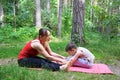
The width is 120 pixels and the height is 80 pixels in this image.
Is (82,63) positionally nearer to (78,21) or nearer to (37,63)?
(37,63)

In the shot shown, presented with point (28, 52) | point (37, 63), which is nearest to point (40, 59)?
point (37, 63)

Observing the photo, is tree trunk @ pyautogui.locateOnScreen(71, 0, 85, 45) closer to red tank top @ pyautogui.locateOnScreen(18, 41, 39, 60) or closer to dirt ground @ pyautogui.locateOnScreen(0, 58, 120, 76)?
dirt ground @ pyautogui.locateOnScreen(0, 58, 120, 76)

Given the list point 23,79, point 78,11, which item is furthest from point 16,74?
point 78,11

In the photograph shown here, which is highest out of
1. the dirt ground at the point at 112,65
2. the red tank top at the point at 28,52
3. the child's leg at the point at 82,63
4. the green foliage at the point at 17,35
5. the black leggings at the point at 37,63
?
the red tank top at the point at 28,52

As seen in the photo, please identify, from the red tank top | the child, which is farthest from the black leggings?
the child

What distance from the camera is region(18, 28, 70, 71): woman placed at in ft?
23.4

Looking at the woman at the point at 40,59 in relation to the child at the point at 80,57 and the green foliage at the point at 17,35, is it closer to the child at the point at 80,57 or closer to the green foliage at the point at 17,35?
the child at the point at 80,57

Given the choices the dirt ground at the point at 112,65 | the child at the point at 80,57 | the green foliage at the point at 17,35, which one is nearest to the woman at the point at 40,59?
the child at the point at 80,57

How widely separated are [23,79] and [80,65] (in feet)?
8.67

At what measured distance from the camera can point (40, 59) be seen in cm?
738

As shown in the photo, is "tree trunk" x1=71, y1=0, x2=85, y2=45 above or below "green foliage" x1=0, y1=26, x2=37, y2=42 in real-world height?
above

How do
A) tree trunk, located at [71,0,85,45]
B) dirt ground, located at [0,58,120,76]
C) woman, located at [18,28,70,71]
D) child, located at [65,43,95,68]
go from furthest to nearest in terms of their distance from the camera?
tree trunk, located at [71,0,85,45]
dirt ground, located at [0,58,120,76]
child, located at [65,43,95,68]
woman, located at [18,28,70,71]

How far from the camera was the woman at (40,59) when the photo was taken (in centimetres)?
713

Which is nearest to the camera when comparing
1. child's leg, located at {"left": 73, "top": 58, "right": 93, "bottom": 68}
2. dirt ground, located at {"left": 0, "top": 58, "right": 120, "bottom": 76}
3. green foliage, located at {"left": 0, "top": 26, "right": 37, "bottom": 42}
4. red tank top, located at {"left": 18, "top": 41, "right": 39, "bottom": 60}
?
red tank top, located at {"left": 18, "top": 41, "right": 39, "bottom": 60}
